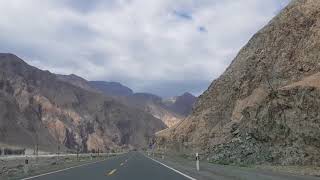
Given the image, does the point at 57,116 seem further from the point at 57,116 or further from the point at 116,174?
the point at 116,174

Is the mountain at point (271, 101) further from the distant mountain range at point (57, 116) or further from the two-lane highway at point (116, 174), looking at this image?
the distant mountain range at point (57, 116)

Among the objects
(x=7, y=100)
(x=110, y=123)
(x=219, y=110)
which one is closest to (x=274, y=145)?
(x=219, y=110)

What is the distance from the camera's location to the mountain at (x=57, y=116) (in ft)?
437

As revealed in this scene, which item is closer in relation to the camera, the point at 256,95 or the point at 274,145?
the point at 274,145

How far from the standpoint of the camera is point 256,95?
183ft

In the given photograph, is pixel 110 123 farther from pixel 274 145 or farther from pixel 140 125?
pixel 274 145

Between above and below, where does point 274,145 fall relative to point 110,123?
below

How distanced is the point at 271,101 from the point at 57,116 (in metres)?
118

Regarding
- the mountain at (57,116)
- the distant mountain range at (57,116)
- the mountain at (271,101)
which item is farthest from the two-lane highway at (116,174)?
A: the mountain at (57,116)

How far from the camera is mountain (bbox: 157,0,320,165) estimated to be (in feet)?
112

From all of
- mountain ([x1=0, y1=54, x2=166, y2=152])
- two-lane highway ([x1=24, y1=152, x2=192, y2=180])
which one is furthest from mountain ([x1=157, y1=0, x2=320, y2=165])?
mountain ([x1=0, y1=54, x2=166, y2=152])

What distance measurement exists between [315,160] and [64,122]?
12778 cm

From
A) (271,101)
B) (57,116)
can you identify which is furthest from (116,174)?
(57,116)

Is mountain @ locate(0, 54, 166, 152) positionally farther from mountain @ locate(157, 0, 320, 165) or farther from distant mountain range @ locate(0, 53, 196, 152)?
mountain @ locate(157, 0, 320, 165)
